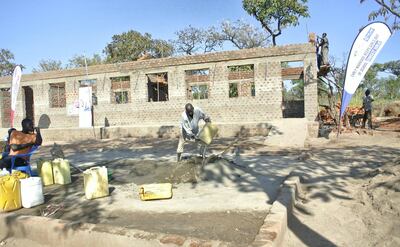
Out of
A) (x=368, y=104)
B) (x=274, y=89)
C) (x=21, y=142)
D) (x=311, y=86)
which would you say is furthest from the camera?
(x=274, y=89)

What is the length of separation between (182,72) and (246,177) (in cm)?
1163

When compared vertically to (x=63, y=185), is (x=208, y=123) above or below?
above

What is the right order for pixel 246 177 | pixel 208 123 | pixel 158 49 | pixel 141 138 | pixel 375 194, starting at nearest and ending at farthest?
pixel 375 194 < pixel 246 177 < pixel 208 123 < pixel 141 138 < pixel 158 49

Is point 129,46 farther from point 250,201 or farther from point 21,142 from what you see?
point 250,201

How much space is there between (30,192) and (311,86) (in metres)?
12.4

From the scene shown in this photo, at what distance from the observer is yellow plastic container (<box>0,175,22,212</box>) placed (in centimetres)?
460

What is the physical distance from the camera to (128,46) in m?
31.5

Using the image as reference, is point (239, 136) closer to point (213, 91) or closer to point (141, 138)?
point (213, 91)

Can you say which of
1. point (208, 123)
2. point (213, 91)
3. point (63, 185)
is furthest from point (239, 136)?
point (63, 185)

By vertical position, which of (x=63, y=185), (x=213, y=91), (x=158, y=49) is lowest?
(x=63, y=185)

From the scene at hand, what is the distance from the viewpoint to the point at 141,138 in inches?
604

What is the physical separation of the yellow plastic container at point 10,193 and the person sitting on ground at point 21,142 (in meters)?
0.95

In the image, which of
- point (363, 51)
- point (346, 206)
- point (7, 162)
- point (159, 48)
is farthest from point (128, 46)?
point (346, 206)

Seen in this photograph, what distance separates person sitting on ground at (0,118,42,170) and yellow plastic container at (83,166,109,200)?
1.37 m
